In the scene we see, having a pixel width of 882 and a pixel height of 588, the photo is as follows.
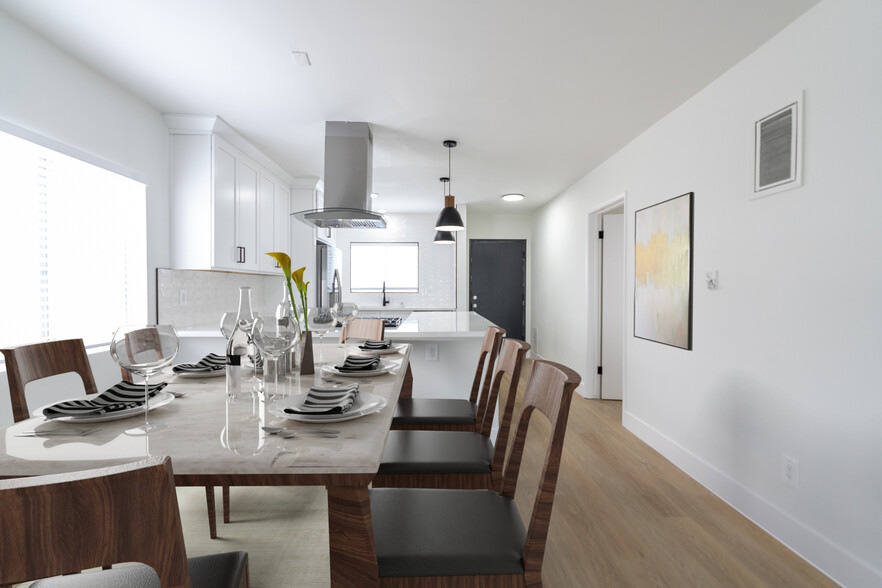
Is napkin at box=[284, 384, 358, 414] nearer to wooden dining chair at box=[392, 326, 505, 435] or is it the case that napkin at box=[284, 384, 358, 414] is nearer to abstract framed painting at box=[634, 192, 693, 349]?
wooden dining chair at box=[392, 326, 505, 435]

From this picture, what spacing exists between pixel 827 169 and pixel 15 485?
2.60m

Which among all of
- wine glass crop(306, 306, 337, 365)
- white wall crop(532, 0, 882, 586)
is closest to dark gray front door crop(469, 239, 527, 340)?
white wall crop(532, 0, 882, 586)

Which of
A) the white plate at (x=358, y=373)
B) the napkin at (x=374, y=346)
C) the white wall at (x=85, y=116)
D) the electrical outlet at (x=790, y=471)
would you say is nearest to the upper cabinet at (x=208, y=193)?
the white wall at (x=85, y=116)

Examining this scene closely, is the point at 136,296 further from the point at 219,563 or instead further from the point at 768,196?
the point at 768,196

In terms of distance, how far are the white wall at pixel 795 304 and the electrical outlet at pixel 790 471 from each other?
3 cm

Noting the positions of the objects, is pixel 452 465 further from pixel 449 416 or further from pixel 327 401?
pixel 327 401

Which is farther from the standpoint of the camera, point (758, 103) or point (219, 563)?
point (758, 103)

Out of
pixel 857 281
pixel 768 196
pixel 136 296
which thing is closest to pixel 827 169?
pixel 768 196

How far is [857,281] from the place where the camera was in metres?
1.81

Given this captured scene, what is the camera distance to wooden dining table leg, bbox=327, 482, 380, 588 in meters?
0.85

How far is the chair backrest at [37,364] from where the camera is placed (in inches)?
52.9

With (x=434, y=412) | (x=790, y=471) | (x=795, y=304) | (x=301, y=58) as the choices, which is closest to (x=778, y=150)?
(x=795, y=304)

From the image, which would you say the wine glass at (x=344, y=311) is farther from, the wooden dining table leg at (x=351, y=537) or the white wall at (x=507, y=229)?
the white wall at (x=507, y=229)

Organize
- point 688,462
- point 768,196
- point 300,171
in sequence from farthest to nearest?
point 300,171 → point 688,462 → point 768,196
